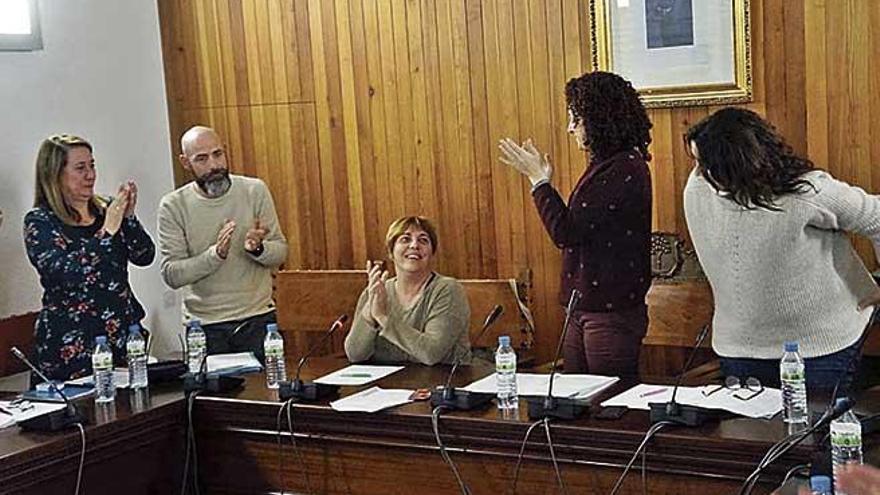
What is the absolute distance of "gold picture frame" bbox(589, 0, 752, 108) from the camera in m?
4.09

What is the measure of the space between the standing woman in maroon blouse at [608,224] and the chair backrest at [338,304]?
980 mm

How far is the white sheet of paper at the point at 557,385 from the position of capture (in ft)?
9.51

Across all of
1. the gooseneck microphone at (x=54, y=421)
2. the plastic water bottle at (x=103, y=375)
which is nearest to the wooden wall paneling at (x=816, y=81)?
the plastic water bottle at (x=103, y=375)

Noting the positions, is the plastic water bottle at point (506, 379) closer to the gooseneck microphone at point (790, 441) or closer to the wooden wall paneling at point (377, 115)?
the gooseneck microphone at point (790, 441)

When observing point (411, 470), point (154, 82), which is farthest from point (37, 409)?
point (154, 82)

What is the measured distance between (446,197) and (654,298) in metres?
0.97

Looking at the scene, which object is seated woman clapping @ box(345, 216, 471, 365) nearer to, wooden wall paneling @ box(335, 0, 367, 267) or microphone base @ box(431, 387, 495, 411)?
microphone base @ box(431, 387, 495, 411)

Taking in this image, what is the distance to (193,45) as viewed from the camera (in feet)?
17.3

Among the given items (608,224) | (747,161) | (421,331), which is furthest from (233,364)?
(747,161)

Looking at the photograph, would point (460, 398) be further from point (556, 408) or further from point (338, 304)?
point (338, 304)

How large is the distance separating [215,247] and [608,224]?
57.5 inches

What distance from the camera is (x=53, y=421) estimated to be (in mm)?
2945

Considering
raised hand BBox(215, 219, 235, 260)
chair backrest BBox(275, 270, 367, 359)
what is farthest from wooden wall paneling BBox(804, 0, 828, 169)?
raised hand BBox(215, 219, 235, 260)

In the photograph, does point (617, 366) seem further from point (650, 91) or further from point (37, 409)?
point (37, 409)
